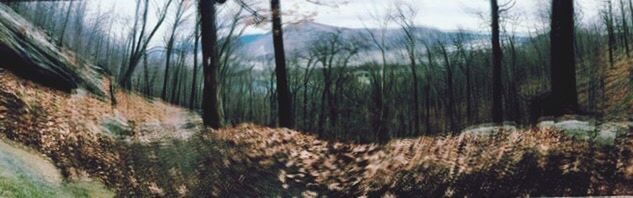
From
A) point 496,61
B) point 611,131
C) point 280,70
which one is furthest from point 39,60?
point 611,131

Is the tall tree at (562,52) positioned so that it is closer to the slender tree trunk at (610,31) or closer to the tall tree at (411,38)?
the slender tree trunk at (610,31)

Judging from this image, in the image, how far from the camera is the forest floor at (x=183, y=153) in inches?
333

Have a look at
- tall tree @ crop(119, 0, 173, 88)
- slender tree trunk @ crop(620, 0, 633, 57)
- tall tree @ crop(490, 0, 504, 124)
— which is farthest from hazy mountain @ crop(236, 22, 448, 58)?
slender tree trunk @ crop(620, 0, 633, 57)

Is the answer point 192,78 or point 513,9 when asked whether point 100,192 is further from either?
point 513,9

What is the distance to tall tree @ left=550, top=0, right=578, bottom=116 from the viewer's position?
29.4 ft

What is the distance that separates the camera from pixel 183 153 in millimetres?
8617

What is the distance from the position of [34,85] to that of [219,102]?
1455 millimetres

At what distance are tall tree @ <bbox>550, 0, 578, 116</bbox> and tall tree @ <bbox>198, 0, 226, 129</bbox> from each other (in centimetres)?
273

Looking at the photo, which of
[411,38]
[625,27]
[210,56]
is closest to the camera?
[210,56]

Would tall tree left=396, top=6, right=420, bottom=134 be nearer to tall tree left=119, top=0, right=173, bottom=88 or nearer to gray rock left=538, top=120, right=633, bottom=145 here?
gray rock left=538, top=120, right=633, bottom=145

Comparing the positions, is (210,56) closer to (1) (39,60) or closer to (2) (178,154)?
(2) (178,154)

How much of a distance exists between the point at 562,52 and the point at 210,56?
289 cm

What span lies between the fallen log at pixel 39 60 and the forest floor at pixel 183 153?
8 cm

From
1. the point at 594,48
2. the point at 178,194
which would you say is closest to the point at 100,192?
the point at 178,194
